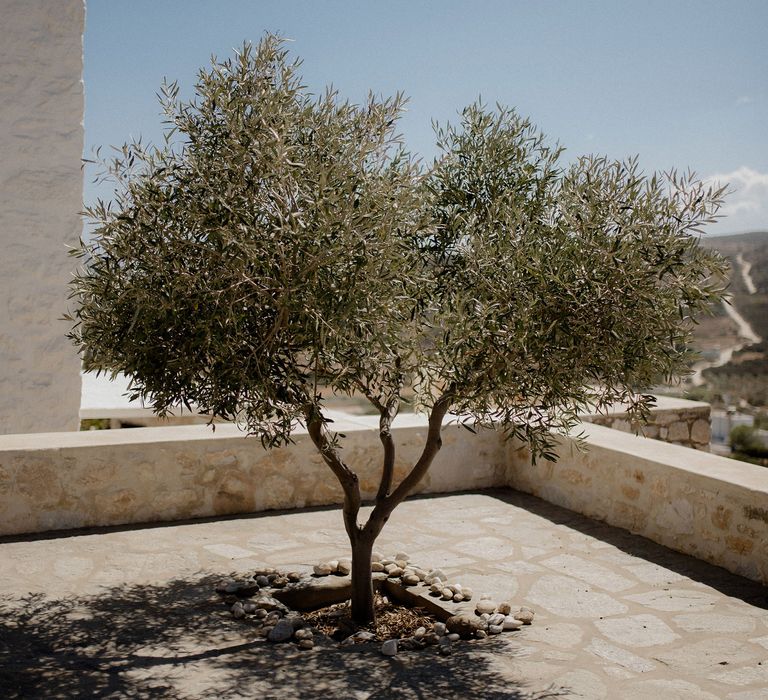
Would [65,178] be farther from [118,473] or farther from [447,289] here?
[447,289]

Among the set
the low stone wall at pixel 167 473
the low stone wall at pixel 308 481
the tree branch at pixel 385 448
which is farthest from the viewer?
the low stone wall at pixel 167 473

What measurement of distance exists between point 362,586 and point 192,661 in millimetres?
1164

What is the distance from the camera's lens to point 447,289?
A: 15.3 feet

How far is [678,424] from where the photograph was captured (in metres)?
9.94

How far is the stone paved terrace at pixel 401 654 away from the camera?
4.14m

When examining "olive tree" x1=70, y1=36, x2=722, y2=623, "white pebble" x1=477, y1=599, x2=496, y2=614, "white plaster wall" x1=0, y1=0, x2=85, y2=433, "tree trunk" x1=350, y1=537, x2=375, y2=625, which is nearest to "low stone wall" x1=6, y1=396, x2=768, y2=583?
"white pebble" x1=477, y1=599, x2=496, y2=614

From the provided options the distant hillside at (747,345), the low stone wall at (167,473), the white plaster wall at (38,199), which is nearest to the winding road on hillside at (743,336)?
the distant hillside at (747,345)

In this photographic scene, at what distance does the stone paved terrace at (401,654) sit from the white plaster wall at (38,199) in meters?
3.95

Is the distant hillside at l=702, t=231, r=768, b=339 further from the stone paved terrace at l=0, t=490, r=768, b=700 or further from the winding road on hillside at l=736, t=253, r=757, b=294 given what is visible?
the stone paved terrace at l=0, t=490, r=768, b=700

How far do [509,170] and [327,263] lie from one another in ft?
5.93

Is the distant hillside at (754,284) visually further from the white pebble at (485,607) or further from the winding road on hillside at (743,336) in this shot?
the white pebble at (485,607)

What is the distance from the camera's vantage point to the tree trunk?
513 cm

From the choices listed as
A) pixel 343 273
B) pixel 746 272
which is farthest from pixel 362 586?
pixel 746 272

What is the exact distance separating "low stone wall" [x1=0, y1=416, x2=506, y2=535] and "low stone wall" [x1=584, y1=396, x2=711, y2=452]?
3042mm
